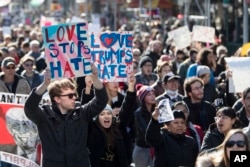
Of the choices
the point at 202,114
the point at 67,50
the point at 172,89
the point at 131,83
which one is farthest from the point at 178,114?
the point at 172,89

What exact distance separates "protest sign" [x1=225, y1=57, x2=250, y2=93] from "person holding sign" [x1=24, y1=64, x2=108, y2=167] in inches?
127

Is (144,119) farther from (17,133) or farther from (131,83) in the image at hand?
(17,133)

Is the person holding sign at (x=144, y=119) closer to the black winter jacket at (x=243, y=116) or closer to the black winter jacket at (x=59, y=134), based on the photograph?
the black winter jacket at (x=243, y=116)

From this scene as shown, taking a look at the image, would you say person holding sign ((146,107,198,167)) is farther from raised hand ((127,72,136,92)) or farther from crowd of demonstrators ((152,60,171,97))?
crowd of demonstrators ((152,60,171,97))

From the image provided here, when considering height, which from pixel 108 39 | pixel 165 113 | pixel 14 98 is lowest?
pixel 14 98

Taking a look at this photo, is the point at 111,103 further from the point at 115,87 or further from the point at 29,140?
the point at 29,140

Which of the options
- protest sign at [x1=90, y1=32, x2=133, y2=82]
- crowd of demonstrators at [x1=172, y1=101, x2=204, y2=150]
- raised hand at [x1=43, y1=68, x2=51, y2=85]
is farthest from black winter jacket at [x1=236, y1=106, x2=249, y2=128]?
raised hand at [x1=43, y1=68, x2=51, y2=85]

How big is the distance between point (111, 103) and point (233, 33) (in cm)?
1842

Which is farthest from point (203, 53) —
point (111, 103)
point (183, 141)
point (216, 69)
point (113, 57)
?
point (183, 141)

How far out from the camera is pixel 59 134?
8086 mm

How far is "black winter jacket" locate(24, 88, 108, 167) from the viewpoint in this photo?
8.05m

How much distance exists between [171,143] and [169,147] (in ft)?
0.13

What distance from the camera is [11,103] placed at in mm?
10531

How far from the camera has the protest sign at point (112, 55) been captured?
38.9ft
